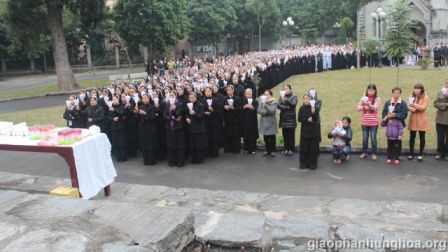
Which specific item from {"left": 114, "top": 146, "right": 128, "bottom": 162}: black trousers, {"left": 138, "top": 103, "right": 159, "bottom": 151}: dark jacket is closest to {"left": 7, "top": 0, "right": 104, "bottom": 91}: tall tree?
{"left": 114, "top": 146, "right": 128, "bottom": 162}: black trousers

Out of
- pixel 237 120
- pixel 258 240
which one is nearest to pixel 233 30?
pixel 237 120

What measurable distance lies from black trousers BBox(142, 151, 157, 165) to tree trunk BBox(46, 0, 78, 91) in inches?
641

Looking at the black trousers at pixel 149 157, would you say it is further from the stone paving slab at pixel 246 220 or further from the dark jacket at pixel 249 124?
the stone paving slab at pixel 246 220

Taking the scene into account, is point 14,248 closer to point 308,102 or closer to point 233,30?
point 308,102

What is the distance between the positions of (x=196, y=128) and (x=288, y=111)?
2211mm

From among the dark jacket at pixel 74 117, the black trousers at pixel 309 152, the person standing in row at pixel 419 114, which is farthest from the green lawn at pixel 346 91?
the dark jacket at pixel 74 117

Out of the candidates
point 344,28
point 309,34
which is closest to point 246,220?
point 344,28

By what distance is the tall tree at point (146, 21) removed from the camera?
34094 millimetres

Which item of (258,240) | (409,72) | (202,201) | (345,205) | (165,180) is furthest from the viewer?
(409,72)

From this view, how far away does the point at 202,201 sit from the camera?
324 inches

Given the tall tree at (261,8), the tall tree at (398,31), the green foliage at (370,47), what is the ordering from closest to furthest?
the tall tree at (398,31) → the green foliage at (370,47) → the tall tree at (261,8)

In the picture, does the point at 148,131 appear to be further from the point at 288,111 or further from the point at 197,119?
the point at 288,111

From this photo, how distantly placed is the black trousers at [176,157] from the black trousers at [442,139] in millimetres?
5781

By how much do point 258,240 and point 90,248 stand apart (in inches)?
63.7
